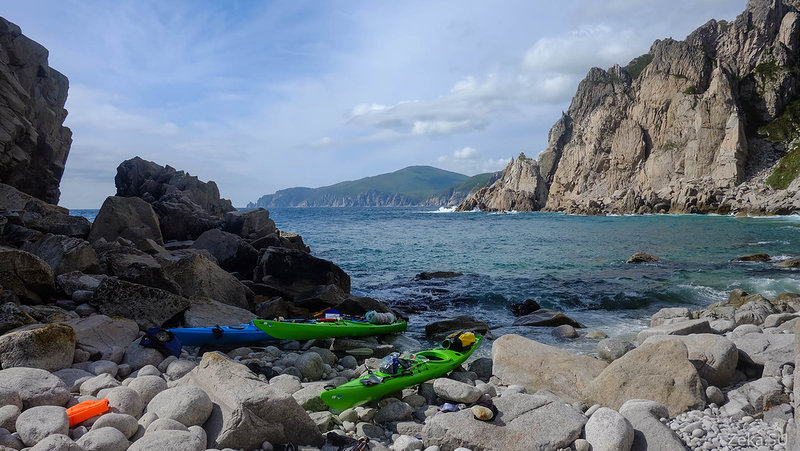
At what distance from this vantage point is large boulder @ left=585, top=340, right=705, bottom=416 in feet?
22.3

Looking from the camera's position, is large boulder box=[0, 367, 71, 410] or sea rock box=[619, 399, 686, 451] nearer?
sea rock box=[619, 399, 686, 451]

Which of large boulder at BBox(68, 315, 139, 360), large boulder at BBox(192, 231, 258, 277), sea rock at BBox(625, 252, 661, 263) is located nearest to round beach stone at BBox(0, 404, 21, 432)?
large boulder at BBox(68, 315, 139, 360)

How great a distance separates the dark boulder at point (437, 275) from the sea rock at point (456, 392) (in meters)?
17.0

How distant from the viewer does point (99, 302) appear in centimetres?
1042

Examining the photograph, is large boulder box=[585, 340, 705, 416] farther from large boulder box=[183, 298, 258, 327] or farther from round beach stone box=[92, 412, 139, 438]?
large boulder box=[183, 298, 258, 327]

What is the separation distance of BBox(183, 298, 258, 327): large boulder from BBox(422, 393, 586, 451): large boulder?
7.16 m

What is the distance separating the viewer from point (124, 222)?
19.4m

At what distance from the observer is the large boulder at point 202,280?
42.9ft

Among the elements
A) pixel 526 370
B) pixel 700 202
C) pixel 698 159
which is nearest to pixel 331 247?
pixel 526 370

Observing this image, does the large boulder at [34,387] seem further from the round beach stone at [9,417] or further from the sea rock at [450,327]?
the sea rock at [450,327]

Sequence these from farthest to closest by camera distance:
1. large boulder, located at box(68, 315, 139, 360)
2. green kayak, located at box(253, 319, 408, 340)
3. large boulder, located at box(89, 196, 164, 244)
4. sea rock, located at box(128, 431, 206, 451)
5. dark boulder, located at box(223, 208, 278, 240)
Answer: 1. dark boulder, located at box(223, 208, 278, 240)
2. large boulder, located at box(89, 196, 164, 244)
3. green kayak, located at box(253, 319, 408, 340)
4. large boulder, located at box(68, 315, 139, 360)
5. sea rock, located at box(128, 431, 206, 451)

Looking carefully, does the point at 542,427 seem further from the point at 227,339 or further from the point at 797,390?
the point at 227,339

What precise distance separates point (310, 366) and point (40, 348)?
4432mm

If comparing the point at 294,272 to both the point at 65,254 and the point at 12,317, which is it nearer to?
the point at 65,254
